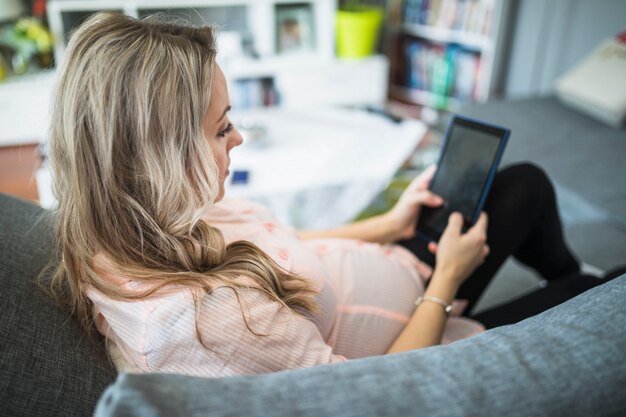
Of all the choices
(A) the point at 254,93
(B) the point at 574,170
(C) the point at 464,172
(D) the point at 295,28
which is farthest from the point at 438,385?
(D) the point at 295,28

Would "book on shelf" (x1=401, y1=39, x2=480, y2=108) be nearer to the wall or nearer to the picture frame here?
the wall

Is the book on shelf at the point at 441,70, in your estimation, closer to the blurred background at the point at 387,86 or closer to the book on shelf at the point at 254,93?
the blurred background at the point at 387,86

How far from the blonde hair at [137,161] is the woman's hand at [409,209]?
1.62ft

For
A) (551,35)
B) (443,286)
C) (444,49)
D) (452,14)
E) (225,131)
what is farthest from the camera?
(444,49)

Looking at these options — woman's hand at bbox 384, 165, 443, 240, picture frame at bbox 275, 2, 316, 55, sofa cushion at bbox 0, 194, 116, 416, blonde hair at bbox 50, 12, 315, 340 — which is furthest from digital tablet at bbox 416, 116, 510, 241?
picture frame at bbox 275, 2, 316, 55

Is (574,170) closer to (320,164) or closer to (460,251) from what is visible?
(320,164)

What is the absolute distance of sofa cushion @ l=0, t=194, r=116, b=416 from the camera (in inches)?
22.8

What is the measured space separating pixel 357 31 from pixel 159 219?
289 cm

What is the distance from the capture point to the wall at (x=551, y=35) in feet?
8.45

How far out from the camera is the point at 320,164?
1.60 meters

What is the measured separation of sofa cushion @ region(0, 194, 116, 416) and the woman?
→ 4cm

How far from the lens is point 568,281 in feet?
3.47

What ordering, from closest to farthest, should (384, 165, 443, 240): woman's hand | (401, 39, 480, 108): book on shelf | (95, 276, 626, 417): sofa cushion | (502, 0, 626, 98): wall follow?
(95, 276, 626, 417): sofa cushion, (384, 165, 443, 240): woman's hand, (502, 0, 626, 98): wall, (401, 39, 480, 108): book on shelf

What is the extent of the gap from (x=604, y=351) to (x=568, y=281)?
62cm
